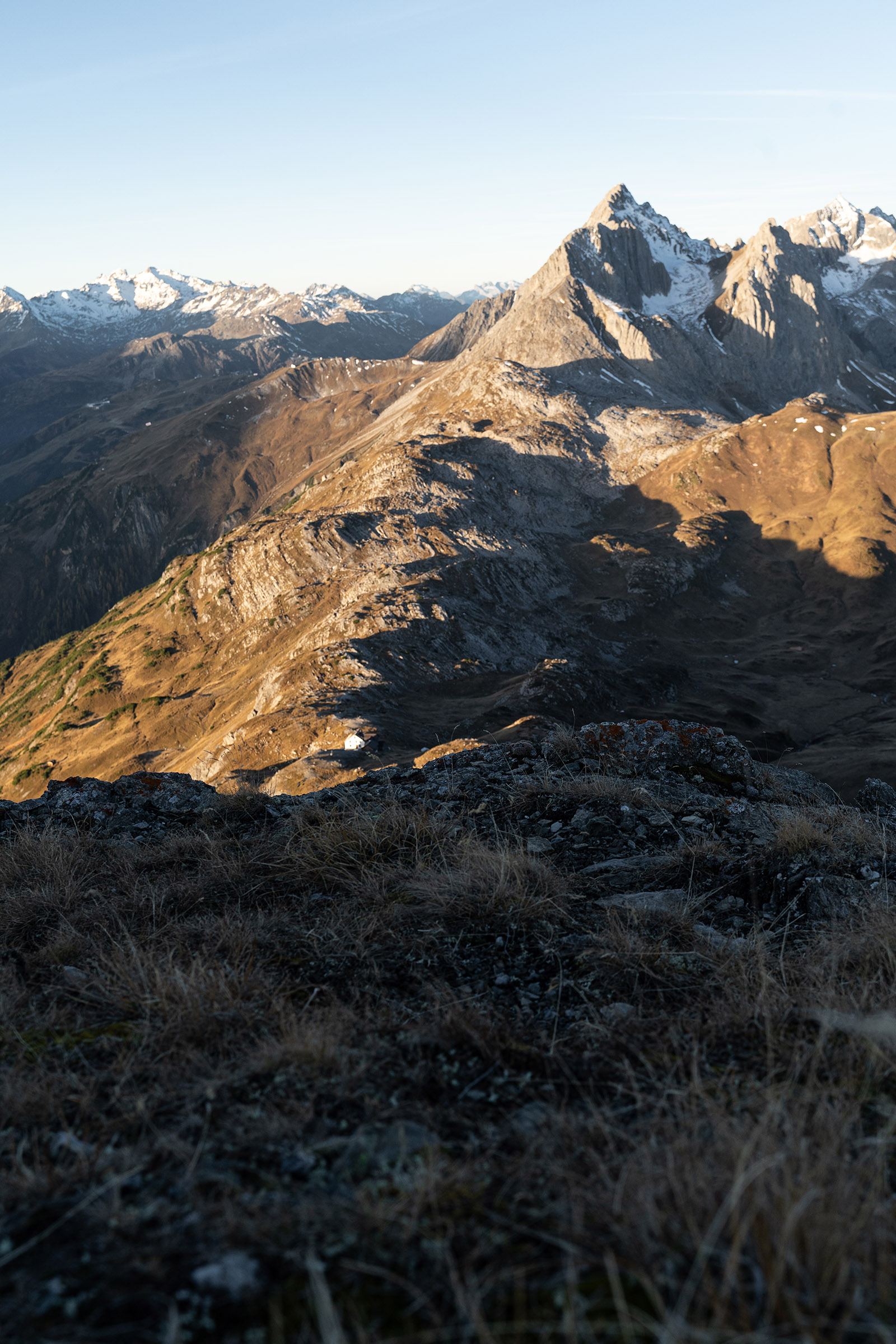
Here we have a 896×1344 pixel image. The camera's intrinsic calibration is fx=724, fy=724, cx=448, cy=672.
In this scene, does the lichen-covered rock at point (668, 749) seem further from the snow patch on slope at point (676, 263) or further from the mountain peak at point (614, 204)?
the mountain peak at point (614, 204)

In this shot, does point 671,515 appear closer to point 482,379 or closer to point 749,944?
point 482,379

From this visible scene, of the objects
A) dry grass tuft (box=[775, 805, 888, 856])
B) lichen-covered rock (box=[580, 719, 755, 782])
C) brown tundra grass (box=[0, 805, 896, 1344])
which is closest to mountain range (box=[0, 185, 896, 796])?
lichen-covered rock (box=[580, 719, 755, 782])

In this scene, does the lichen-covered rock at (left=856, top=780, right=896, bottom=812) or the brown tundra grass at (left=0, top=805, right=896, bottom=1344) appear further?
the lichen-covered rock at (left=856, top=780, right=896, bottom=812)

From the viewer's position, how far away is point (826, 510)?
80.3 m

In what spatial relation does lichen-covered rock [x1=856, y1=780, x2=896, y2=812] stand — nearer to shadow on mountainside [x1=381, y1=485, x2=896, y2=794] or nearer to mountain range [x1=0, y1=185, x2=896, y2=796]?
shadow on mountainside [x1=381, y1=485, x2=896, y2=794]

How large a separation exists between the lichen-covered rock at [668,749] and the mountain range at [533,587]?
19.0m

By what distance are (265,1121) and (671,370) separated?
464 feet

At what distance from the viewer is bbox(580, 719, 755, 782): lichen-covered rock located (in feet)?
29.7

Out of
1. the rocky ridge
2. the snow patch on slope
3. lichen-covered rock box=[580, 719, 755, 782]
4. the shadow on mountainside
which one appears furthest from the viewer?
the snow patch on slope

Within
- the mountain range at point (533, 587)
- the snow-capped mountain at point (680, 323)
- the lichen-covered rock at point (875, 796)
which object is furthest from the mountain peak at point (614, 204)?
the lichen-covered rock at point (875, 796)

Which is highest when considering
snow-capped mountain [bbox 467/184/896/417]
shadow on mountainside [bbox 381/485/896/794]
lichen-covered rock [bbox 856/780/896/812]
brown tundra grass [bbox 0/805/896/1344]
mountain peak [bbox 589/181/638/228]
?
mountain peak [bbox 589/181/638/228]

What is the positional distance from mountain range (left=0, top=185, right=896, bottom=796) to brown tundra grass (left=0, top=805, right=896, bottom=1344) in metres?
26.2

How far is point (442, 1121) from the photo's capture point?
8.59 ft

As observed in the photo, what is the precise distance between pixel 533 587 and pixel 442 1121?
59.3 meters
